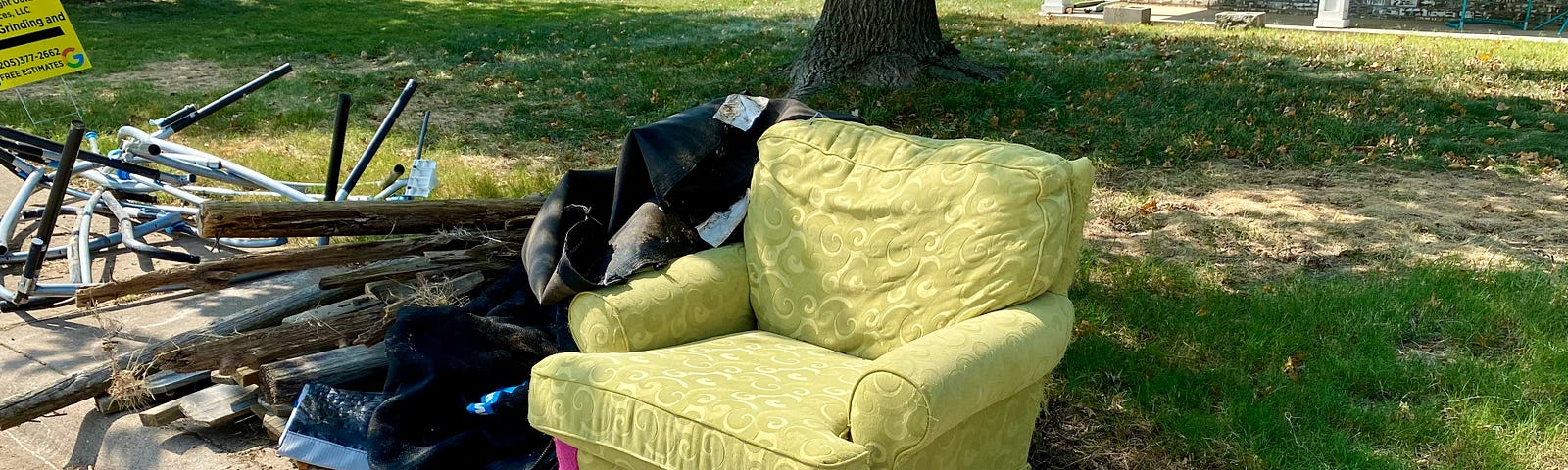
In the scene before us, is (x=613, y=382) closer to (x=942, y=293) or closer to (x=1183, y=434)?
(x=942, y=293)

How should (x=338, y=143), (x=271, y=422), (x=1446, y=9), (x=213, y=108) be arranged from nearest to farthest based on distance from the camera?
(x=271, y=422) < (x=338, y=143) < (x=213, y=108) < (x=1446, y=9)

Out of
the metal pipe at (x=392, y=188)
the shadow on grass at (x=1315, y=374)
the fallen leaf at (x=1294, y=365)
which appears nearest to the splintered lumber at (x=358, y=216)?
the metal pipe at (x=392, y=188)

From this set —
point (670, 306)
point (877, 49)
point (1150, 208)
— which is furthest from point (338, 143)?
point (877, 49)

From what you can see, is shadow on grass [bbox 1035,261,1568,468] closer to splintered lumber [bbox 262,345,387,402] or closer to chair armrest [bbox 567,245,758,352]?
chair armrest [bbox 567,245,758,352]

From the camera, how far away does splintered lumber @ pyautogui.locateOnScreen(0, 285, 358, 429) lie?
12.1 ft

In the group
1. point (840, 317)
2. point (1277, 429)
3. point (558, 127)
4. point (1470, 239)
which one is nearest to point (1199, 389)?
point (1277, 429)

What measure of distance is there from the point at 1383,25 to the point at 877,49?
1060 cm

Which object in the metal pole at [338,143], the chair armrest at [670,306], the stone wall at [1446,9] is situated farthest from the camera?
the stone wall at [1446,9]

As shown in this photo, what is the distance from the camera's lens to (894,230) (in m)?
3.50

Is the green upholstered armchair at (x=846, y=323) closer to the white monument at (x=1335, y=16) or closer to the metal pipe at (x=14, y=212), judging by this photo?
the metal pipe at (x=14, y=212)

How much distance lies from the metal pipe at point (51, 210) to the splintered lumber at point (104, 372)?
35.5 inches

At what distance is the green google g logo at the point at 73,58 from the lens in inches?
218

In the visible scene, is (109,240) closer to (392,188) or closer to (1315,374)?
(392,188)

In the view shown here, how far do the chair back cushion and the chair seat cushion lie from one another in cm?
28
